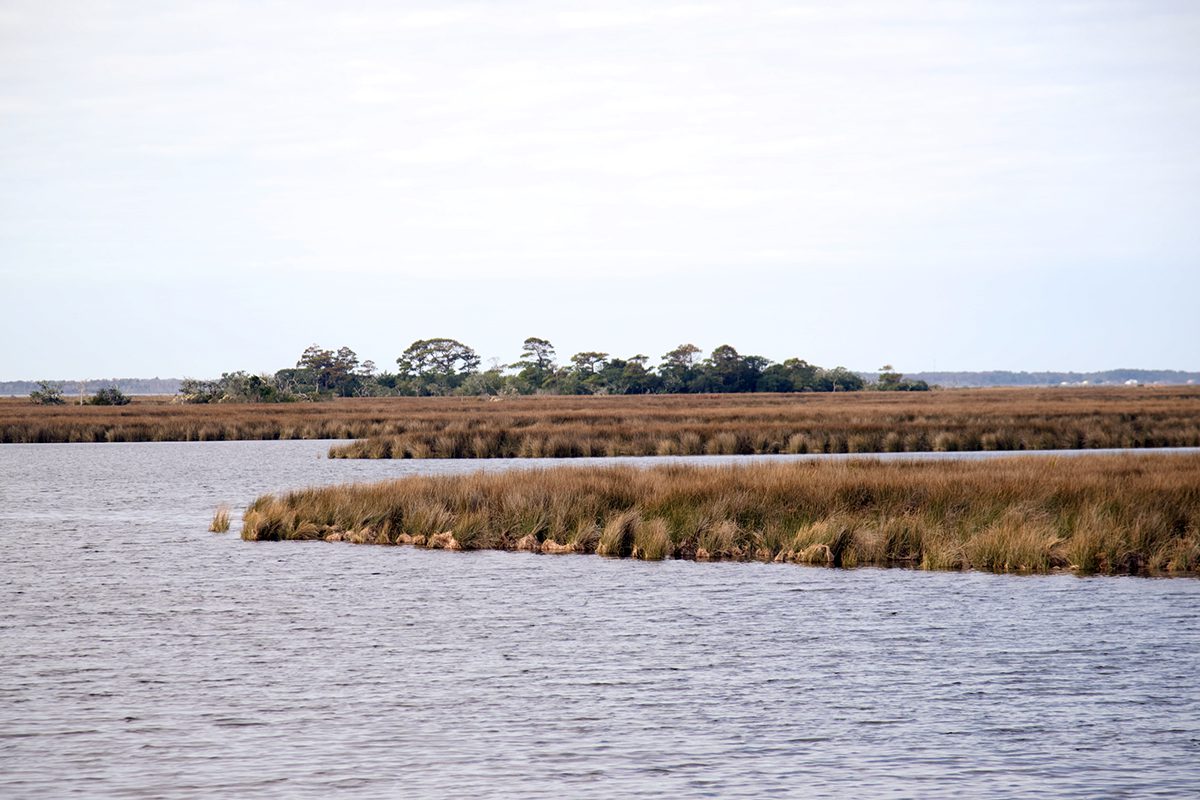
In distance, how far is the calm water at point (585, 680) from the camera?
12.1m

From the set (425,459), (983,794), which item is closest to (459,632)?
(983,794)

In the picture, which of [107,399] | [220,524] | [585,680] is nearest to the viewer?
[585,680]

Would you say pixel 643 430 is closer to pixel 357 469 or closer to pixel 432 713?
pixel 357 469

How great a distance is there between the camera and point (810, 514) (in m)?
27.2

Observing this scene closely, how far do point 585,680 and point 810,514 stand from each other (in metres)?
12.3

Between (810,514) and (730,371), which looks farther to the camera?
(730,371)

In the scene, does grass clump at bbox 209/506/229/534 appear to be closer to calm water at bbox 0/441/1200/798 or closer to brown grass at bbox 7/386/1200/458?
calm water at bbox 0/441/1200/798

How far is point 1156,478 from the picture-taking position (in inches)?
1093

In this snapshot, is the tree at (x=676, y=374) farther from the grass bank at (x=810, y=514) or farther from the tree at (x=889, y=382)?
the grass bank at (x=810, y=514)

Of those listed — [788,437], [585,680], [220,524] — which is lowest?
[585,680]

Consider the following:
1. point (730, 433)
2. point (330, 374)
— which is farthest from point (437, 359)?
point (730, 433)

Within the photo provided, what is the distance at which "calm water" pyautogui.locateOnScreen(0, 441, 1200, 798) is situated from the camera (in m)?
12.1

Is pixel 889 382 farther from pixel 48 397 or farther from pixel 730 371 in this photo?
pixel 48 397

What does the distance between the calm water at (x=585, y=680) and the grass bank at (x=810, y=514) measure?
1145mm
